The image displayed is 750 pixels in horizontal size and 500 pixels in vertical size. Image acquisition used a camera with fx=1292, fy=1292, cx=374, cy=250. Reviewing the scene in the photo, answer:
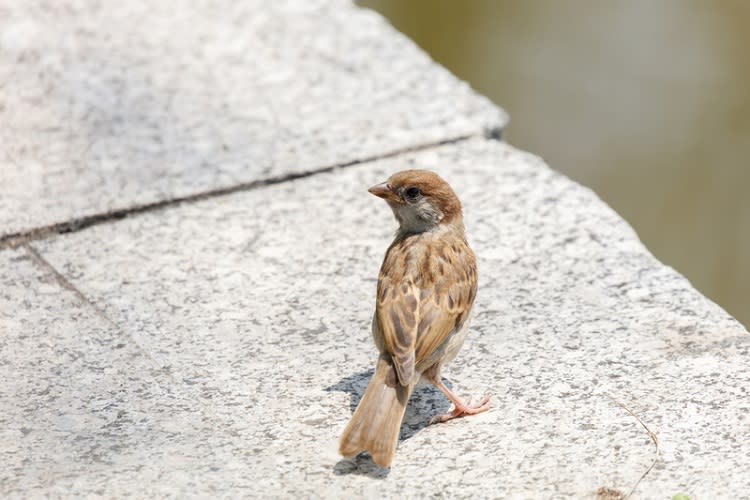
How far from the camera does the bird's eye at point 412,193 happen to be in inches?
161

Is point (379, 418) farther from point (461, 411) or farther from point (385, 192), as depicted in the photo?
point (385, 192)

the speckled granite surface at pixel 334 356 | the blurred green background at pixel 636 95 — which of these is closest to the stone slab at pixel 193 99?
the speckled granite surface at pixel 334 356

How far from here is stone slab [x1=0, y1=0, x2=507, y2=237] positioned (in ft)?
16.1

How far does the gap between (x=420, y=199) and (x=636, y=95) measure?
17.5 ft

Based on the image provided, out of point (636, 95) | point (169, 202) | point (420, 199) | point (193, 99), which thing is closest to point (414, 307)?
point (420, 199)

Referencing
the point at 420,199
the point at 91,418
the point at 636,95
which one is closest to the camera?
the point at 91,418

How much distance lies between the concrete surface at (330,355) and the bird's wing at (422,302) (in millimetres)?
223

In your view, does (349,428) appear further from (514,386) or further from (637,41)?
(637,41)

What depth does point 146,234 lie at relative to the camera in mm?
4562

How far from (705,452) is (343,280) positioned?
1447mm

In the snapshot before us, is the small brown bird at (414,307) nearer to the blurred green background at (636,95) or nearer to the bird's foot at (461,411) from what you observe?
the bird's foot at (461,411)

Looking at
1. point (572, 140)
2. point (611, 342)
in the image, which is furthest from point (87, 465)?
point (572, 140)

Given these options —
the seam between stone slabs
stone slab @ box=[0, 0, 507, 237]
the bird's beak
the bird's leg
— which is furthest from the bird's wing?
stone slab @ box=[0, 0, 507, 237]

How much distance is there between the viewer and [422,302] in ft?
12.1
